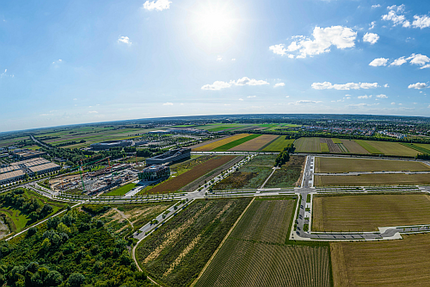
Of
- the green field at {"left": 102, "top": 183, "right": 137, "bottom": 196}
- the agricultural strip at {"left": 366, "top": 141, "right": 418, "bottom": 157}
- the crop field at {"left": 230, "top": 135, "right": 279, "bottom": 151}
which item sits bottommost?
the green field at {"left": 102, "top": 183, "right": 137, "bottom": 196}

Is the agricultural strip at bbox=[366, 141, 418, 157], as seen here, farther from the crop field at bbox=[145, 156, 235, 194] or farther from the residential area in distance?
the crop field at bbox=[145, 156, 235, 194]

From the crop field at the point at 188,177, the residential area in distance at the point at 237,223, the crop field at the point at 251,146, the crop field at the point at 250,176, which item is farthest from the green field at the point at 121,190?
the crop field at the point at 251,146

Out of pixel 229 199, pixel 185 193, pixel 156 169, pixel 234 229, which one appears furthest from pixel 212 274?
pixel 156 169

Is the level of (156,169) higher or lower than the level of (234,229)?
higher

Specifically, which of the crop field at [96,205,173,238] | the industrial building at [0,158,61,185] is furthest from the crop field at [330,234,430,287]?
the industrial building at [0,158,61,185]

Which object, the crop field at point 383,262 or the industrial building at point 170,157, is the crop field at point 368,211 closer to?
the crop field at point 383,262

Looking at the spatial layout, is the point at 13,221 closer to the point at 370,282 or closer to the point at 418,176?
the point at 370,282
